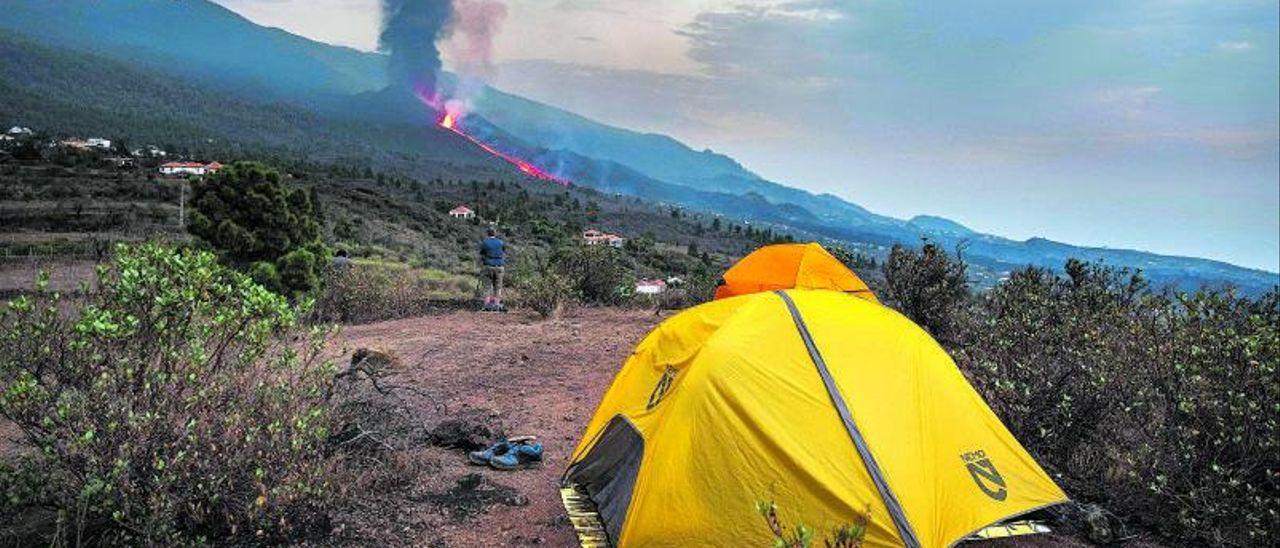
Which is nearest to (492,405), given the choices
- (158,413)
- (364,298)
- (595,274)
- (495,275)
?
(158,413)

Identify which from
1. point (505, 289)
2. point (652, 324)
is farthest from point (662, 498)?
point (505, 289)

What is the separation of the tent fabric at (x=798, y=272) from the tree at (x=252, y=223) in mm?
11819

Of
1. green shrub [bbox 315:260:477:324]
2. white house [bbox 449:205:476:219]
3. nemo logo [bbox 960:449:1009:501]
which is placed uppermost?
nemo logo [bbox 960:449:1009:501]

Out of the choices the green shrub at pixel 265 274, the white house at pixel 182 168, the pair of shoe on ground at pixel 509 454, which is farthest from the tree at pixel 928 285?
the white house at pixel 182 168

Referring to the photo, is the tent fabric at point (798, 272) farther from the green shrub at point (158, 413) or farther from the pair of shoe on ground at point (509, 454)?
the green shrub at point (158, 413)

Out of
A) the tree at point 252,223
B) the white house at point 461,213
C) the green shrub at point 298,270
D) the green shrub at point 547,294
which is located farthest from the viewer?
the white house at point 461,213

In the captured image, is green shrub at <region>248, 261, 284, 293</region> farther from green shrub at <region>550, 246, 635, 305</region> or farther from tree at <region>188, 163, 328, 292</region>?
green shrub at <region>550, 246, 635, 305</region>

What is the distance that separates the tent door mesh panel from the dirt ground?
308 mm

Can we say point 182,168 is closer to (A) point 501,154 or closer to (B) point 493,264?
(A) point 501,154

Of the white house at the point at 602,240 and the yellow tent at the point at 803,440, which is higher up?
the yellow tent at the point at 803,440

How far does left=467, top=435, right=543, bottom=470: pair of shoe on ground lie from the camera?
650 cm

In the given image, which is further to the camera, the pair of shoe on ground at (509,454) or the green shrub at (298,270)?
the green shrub at (298,270)

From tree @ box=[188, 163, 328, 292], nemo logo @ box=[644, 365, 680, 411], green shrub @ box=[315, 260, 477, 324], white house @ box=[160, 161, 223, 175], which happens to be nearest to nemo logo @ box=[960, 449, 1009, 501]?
nemo logo @ box=[644, 365, 680, 411]

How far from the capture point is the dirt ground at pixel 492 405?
525 cm
